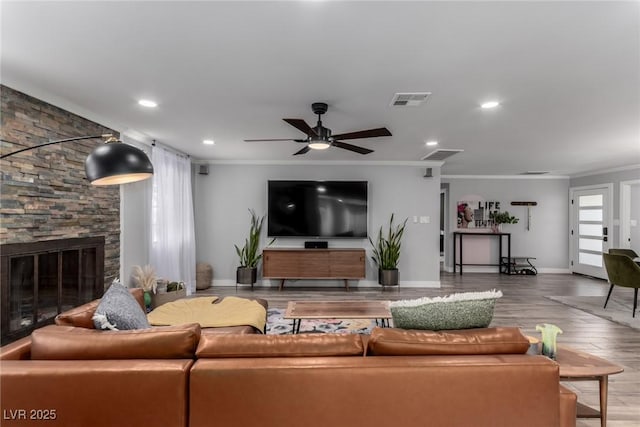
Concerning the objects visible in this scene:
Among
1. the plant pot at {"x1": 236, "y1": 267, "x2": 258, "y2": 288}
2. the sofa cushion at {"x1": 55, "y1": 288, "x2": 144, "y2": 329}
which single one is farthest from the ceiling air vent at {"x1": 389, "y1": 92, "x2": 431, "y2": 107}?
the plant pot at {"x1": 236, "y1": 267, "x2": 258, "y2": 288}

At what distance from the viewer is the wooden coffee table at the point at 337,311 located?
311 cm

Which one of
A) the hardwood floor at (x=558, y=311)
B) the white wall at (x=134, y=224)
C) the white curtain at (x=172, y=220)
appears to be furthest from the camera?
the white curtain at (x=172, y=220)

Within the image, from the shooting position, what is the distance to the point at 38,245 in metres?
2.89

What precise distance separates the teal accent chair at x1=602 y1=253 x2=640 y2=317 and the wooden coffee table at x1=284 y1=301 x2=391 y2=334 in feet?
11.7

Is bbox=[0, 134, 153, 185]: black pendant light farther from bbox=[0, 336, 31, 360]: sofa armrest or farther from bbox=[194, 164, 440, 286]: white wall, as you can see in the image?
bbox=[194, 164, 440, 286]: white wall

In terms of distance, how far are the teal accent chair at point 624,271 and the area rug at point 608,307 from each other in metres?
0.14

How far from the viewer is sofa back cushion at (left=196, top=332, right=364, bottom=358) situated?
5.11ft

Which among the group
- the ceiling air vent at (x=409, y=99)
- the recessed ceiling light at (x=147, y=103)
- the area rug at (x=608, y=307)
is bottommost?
the area rug at (x=608, y=307)

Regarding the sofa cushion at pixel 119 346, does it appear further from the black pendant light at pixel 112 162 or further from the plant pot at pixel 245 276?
the plant pot at pixel 245 276

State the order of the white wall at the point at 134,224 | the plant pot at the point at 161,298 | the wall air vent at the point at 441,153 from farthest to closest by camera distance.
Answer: the wall air vent at the point at 441,153 → the plant pot at the point at 161,298 → the white wall at the point at 134,224

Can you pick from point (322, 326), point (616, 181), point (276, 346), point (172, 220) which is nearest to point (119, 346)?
point (276, 346)

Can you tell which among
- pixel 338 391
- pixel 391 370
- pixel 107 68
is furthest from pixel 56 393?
pixel 107 68

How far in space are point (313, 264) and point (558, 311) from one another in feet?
12.1

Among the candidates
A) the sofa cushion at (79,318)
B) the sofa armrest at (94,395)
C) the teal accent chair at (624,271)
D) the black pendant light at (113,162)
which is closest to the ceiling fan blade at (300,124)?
the black pendant light at (113,162)
